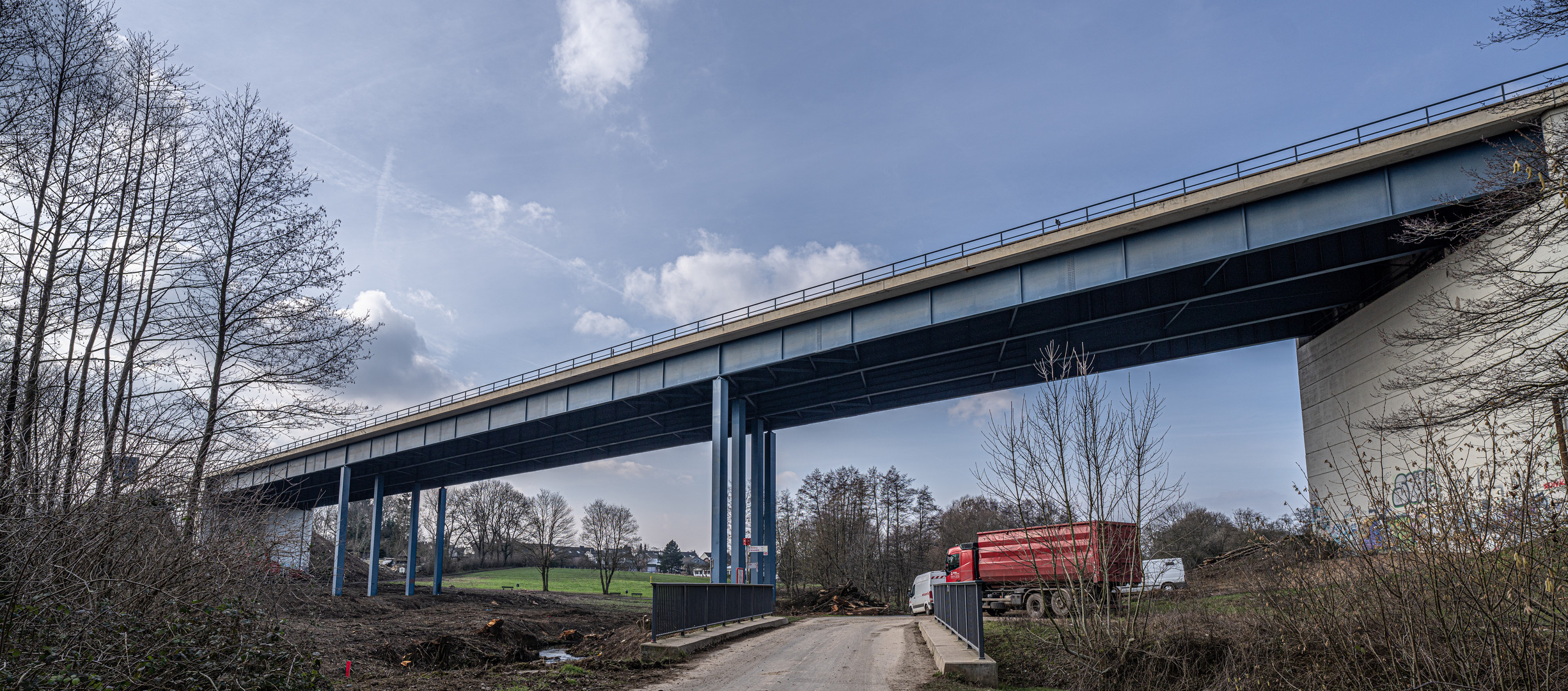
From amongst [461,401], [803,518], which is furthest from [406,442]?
[803,518]

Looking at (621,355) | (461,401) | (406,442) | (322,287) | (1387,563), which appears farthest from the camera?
(406,442)

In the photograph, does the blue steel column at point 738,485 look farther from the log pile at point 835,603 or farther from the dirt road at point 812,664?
the dirt road at point 812,664

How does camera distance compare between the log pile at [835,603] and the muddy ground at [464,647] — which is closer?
the muddy ground at [464,647]

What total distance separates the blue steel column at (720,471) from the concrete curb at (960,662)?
1646 cm

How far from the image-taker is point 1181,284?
2542 centimetres

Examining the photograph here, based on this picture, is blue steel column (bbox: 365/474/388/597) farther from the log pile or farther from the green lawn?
the log pile

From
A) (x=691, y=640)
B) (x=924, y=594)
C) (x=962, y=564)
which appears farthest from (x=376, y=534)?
(x=691, y=640)

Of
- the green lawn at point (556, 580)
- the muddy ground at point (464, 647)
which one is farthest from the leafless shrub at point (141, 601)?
the green lawn at point (556, 580)

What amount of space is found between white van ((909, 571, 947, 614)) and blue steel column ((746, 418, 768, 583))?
6655mm

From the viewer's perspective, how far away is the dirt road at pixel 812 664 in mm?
12094

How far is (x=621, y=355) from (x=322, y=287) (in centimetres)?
1984

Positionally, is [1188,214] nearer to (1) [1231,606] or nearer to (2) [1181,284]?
(2) [1181,284]

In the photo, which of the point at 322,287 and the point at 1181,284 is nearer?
the point at 322,287

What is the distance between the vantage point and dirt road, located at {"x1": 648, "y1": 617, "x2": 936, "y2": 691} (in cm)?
1209
